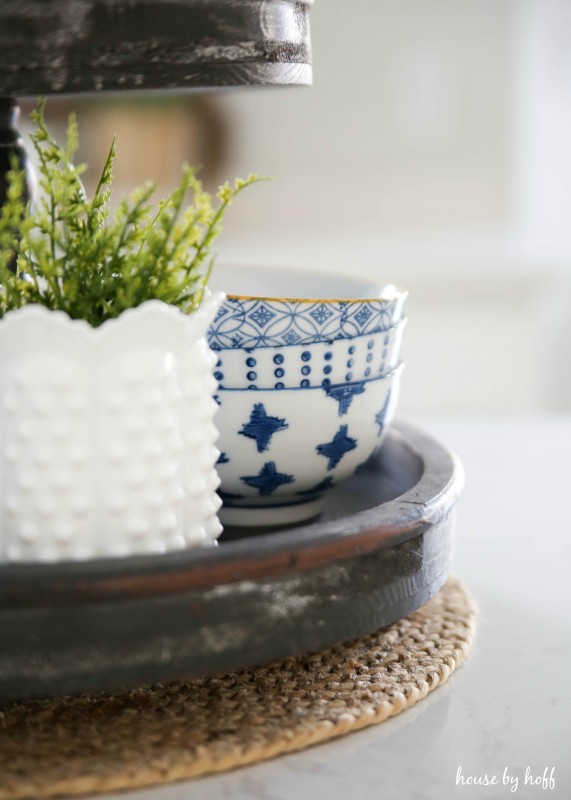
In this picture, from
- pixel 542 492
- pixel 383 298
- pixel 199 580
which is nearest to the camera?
pixel 199 580

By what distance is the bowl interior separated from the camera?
62 cm

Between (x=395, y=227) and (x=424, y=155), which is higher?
(x=424, y=155)

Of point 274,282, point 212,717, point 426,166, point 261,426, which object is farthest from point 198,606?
point 426,166

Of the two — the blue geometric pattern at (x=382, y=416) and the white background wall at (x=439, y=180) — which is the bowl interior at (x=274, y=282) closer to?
the blue geometric pattern at (x=382, y=416)

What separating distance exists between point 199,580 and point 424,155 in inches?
70.8

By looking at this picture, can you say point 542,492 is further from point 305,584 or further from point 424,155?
point 424,155

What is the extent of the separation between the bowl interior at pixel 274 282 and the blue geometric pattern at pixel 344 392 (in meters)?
0.10

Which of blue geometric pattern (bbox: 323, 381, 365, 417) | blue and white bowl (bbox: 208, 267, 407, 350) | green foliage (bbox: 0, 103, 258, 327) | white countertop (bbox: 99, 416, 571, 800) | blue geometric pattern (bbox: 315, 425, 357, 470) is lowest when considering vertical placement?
white countertop (bbox: 99, 416, 571, 800)

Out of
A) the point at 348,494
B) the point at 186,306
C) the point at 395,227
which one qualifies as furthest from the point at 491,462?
the point at 395,227

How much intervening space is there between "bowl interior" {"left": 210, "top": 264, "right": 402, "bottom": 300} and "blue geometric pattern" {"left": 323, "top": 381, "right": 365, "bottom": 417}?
101mm

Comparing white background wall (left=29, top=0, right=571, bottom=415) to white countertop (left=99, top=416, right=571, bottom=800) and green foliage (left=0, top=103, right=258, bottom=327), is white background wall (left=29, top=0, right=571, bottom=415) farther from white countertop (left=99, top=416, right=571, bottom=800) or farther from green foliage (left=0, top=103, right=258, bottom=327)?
green foliage (left=0, top=103, right=258, bottom=327)

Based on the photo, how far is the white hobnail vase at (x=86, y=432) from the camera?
383 mm

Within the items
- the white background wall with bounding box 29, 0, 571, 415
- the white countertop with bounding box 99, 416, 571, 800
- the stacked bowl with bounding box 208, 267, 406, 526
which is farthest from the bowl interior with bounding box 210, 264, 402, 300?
the white background wall with bounding box 29, 0, 571, 415

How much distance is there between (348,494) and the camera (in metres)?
0.62
